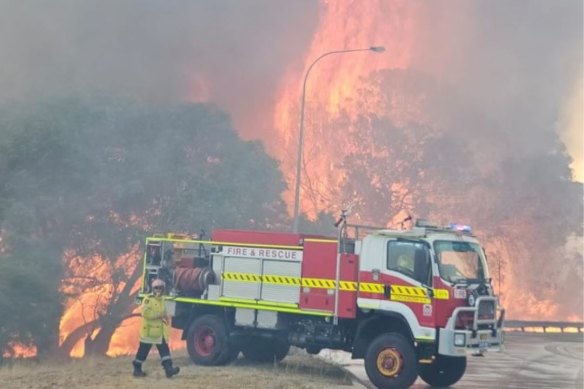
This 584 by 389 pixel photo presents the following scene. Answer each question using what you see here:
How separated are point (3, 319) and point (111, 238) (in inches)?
204

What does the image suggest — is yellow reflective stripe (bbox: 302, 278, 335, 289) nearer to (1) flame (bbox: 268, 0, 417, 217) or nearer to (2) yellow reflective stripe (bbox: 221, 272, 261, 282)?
(2) yellow reflective stripe (bbox: 221, 272, 261, 282)

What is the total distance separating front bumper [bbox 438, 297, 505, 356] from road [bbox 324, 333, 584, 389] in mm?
1594

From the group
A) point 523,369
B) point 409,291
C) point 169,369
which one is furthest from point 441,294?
point 523,369

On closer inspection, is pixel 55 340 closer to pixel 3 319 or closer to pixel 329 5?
pixel 3 319

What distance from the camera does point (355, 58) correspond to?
155 ft

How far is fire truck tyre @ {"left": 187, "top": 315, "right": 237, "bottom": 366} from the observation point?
1411 cm

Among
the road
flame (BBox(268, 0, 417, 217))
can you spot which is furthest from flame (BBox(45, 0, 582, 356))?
the road

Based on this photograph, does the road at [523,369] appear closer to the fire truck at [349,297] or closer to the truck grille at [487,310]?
the fire truck at [349,297]

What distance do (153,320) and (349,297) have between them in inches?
128

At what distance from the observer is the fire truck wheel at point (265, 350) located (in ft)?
49.4

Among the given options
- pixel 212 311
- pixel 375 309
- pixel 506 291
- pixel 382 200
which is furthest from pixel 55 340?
pixel 506 291

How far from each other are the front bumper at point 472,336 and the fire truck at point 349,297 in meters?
0.02

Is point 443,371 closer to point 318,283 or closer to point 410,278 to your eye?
point 410,278

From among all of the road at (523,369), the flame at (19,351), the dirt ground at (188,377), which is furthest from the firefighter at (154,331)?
the flame at (19,351)
